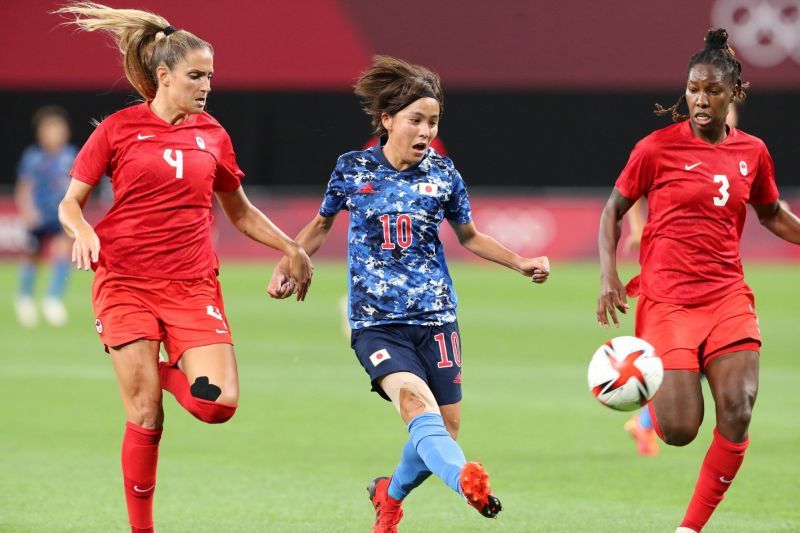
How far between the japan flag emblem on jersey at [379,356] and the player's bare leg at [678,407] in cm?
136

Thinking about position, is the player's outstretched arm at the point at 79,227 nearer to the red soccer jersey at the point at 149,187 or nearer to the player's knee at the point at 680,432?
the red soccer jersey at the point at 149,187

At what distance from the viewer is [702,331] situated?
673cm

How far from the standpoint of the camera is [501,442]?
992 cm

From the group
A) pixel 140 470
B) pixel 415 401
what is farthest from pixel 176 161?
pixel 415 401

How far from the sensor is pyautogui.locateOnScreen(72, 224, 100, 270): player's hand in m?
6.07

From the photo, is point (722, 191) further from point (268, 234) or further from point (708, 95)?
point (268, 234)

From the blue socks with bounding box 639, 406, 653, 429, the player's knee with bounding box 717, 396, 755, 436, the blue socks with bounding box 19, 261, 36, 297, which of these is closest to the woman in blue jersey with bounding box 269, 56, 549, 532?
the player's knee with bounding box 717, 396, 755, 436

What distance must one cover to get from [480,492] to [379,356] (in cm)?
114

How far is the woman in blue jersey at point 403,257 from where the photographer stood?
6.62m

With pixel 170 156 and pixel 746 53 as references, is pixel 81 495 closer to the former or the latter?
pixel 170 156

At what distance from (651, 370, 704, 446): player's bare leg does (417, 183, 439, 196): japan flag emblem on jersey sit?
4.82 ft

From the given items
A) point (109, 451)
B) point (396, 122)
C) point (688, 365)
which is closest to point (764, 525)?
point (688, 365)

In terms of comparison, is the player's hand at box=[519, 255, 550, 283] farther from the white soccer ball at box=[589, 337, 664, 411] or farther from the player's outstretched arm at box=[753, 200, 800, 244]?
the player's outstretched arm at box=[753, 200, 800, 244]

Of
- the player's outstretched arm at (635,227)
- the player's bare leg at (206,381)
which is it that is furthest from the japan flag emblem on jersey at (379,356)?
the player's outstretched arm at (635,227)
